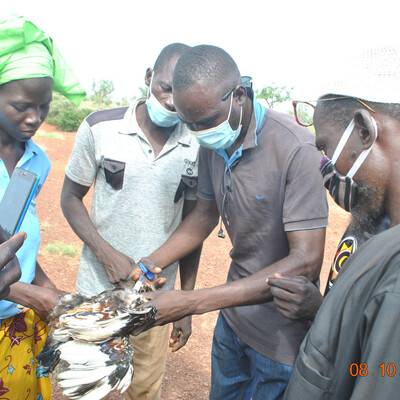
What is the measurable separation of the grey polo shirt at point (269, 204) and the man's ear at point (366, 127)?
71 cm

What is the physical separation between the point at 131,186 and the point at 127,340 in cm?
122

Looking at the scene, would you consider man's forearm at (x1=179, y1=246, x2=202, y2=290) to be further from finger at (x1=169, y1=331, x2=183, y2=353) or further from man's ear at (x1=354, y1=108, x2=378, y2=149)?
man's ear at (x1=354, y1=108, x2=378, y2=149)

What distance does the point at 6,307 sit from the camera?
2539 mm

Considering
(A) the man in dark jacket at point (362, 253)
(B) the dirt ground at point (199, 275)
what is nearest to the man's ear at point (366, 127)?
(A) the man in dark jacket at point (362, 253)

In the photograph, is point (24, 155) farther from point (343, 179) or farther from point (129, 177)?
point (343, 179)

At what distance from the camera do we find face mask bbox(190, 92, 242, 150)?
102 inches

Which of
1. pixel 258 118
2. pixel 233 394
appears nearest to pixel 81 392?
pixel 233 394

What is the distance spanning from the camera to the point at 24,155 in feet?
8.86

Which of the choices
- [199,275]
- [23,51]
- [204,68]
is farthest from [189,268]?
[199,275]

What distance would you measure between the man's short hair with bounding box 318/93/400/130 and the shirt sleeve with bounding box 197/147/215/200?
4.20ft

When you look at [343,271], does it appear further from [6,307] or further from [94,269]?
[94,269]

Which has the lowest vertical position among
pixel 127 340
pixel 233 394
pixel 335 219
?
pixel 335 219

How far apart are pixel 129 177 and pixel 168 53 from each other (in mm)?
1057
